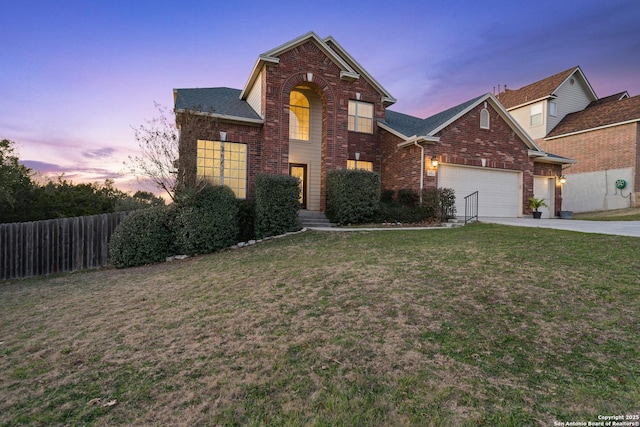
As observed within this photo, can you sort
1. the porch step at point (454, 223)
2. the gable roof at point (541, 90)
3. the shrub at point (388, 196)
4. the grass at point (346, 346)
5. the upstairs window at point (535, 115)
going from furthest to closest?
the upstairs window at point (535, 115) < the gable roof at point (541, 90) < the shrub at point (388, 196) < the porch step at point (454, 223) < the grass at point (346, 346)

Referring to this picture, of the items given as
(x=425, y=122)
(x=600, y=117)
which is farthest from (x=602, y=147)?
(x=425, y=122)

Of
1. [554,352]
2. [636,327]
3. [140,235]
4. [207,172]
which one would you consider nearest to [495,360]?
[554,352]

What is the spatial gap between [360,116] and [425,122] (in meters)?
3.28

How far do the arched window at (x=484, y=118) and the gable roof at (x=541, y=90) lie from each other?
10.7 metres

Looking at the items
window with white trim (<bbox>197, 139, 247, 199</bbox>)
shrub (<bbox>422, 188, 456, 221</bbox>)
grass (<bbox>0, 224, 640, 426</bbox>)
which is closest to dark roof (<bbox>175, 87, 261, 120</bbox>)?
window with white trim (<bbox>197, 139, 247, 199</bbox>)

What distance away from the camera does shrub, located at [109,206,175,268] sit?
29.3 feet

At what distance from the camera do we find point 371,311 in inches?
153

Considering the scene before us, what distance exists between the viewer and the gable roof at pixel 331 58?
1228cm

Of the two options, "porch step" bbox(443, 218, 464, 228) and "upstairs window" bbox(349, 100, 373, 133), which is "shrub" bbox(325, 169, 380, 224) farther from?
"upstairs window" bbox(349, 100, 373, 133)

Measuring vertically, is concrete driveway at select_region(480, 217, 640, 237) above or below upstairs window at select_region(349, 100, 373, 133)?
below

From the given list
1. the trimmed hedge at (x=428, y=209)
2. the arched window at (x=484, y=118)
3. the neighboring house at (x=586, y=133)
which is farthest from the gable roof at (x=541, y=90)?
the trimmed hedge at (x=428, y=209)

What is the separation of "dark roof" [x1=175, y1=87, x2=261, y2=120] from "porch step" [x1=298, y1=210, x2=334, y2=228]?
4433mm

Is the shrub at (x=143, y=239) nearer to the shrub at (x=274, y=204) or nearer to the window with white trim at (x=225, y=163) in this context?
the shrub at (x=274, y=204)

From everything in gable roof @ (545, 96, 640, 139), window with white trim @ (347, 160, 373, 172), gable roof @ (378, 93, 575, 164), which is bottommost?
window with white trim @ (347, 160, 373, 172)
